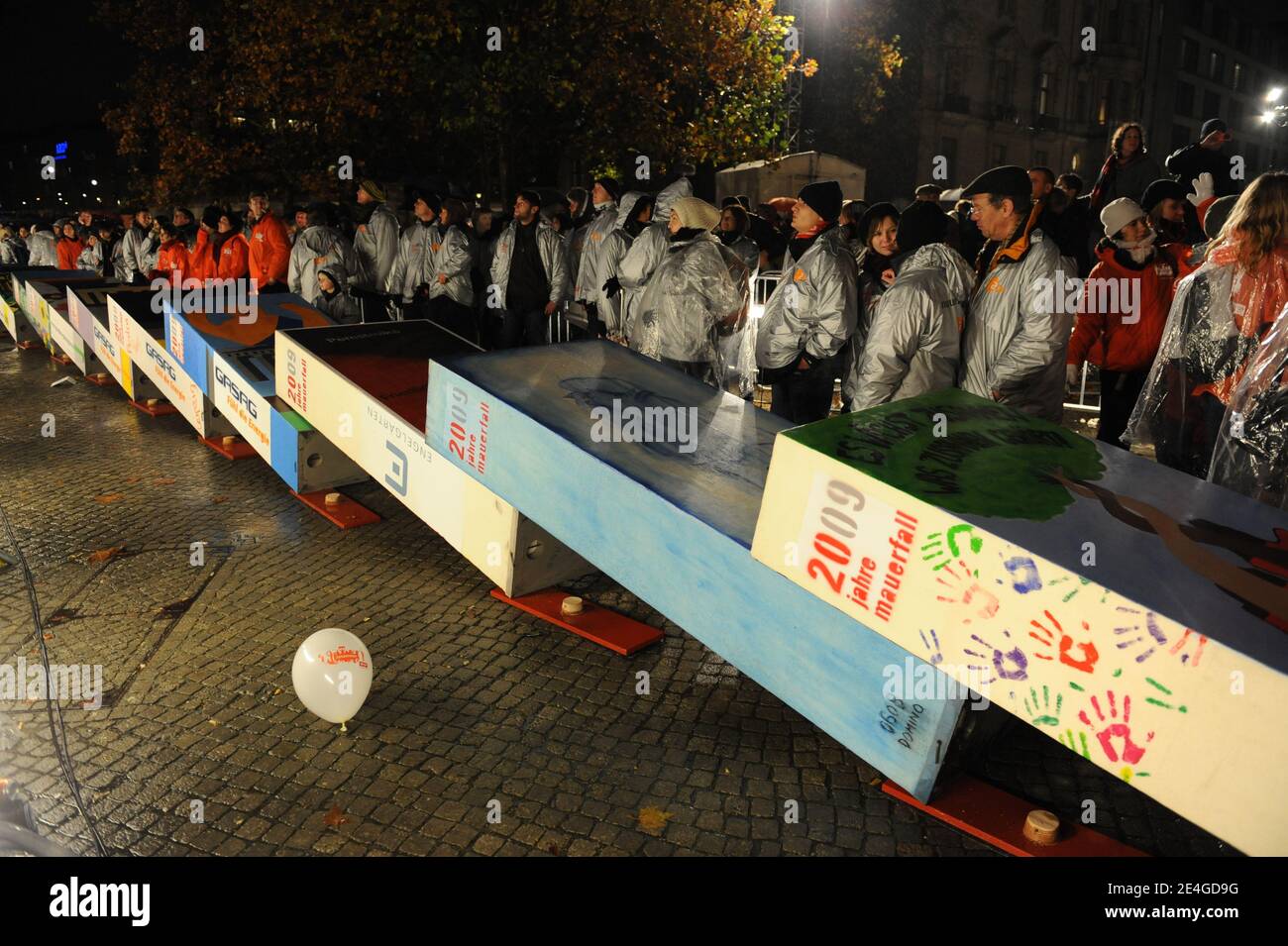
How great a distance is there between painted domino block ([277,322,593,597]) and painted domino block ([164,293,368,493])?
0.98 feet

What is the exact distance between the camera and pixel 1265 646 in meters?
2.08

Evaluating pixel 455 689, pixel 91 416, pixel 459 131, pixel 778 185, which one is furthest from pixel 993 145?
pixel 455 689

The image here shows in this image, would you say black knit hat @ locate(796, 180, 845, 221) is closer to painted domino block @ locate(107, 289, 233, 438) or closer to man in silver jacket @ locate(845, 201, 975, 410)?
man in silver jacket @ locate(845, 201, 975, 410)

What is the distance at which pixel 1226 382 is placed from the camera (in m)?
3.98

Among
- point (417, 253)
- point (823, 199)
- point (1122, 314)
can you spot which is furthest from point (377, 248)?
point (1122, 314)

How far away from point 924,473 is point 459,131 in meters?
13.9

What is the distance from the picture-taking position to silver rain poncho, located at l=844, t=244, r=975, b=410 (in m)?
4.23

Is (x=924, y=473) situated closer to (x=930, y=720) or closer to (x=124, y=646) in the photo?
(x=930, y=720)

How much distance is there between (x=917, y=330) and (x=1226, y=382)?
4.25 ft

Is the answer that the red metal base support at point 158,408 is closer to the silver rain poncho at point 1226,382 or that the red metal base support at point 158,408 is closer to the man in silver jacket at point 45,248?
the silver rain poncho at point 1226,382

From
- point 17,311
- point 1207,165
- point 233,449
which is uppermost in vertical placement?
point 1207,165

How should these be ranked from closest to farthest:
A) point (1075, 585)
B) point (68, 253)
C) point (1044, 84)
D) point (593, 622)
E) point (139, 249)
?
point (1075, 585) → point (593, 622) → point (139, 249) → point (68, 253) → point (1044, 84)

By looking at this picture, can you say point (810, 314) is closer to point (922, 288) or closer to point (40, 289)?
point (922, 288)

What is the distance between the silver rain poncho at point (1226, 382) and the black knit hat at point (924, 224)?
1086 mm
